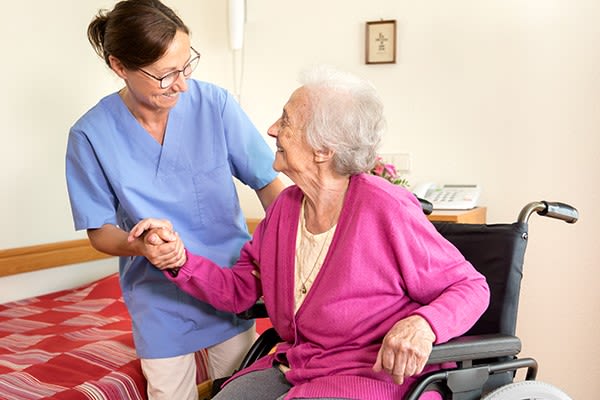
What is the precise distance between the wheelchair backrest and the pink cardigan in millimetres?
189

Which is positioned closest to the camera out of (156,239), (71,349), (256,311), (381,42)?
(156,239)

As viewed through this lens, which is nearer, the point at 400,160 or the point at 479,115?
the point at 479,115

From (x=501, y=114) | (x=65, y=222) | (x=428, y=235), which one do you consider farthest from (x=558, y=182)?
(x=65, y=222)

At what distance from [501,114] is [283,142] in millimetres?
1452

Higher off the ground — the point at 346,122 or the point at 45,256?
the point at 346,122

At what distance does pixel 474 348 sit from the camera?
4.14ft

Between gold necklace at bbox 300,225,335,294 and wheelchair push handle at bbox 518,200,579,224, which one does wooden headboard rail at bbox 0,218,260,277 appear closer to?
gold necklace at bbox 300,225,335,294

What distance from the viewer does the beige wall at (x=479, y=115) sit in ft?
8.42

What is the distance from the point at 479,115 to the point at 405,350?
1.72m

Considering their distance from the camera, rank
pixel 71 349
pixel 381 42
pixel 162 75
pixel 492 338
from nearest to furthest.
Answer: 1. pixel 492 338
2. pixel 162 75
3. pixel 71 349
4. pixel 381 42

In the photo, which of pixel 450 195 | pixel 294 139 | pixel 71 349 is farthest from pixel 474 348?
pixel 450 195

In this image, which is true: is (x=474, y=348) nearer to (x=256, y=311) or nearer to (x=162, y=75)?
(x=256, y=311)

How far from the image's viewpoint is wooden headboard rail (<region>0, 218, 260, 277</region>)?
256cm

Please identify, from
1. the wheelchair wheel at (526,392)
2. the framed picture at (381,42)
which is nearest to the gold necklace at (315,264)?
the wheelchair wheel at (526,392)
